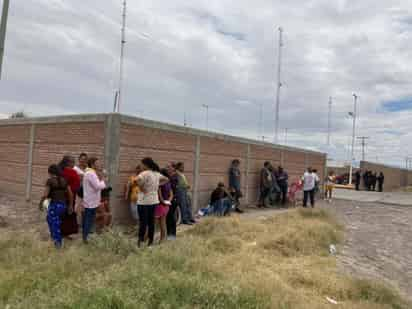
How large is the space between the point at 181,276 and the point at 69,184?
10.7ft

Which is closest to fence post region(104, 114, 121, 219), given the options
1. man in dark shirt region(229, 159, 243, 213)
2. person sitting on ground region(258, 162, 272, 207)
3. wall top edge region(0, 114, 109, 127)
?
wall top edge region(0, 114, 109, 127)

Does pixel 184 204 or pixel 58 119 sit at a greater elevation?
pixel 58 119

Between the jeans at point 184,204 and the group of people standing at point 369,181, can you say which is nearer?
the jeans at point 184,204

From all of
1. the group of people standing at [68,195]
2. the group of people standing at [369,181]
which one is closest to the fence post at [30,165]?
the group of people standing at [68,195]

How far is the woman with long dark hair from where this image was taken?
6.58 m

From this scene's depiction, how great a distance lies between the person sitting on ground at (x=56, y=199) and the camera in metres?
6.23

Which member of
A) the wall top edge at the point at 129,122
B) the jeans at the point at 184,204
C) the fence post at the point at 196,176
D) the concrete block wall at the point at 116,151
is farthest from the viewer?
the fence post at the point at 196,176

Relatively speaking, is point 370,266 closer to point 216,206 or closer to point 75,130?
point 216,206

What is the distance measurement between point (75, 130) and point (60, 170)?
319 cm

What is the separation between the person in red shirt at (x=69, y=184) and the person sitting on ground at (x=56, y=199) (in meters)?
0.21

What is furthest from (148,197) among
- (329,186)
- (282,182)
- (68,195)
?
(329,186)

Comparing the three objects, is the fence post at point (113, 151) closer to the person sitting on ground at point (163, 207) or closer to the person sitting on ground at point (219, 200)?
the person sitting on ground at point (163, 207)

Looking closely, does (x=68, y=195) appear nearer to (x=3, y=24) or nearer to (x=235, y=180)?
(x=3, y=24)

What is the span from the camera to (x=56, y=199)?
20.5 ft
